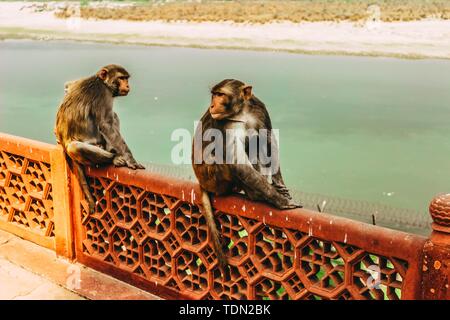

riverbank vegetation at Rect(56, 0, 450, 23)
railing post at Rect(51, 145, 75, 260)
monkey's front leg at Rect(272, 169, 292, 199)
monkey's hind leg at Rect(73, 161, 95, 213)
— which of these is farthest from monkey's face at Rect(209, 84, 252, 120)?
riverbank vegetation at Rect(56, 0, 450, 23)

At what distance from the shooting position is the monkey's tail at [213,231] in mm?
3209

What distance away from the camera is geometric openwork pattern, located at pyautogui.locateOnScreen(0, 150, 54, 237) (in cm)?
413

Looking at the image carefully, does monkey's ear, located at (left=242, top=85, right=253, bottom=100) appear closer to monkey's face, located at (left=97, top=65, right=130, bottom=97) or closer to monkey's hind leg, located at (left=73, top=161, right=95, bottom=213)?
monkey's hind leg, located at (left=73, top=161, right=95, bottom=213)

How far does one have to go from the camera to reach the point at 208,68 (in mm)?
26844

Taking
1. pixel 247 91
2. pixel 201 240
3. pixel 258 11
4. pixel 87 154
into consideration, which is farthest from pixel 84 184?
pixel 258 11

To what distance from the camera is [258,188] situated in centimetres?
318

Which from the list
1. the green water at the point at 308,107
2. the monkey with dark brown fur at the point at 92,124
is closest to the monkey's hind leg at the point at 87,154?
the monkey with dark brown fur at the point at 92,124

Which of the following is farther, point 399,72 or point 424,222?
point 399,72
